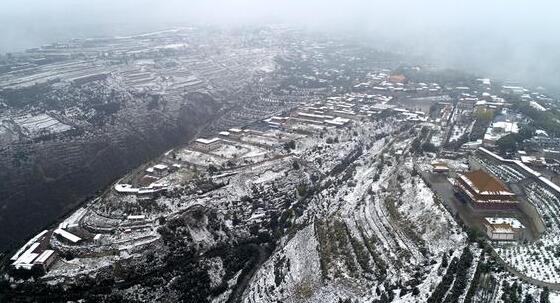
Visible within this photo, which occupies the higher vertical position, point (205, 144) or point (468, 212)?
point (468, 212)

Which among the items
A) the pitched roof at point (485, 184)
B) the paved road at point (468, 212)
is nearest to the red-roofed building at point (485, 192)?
the pitched roof at point (485, 184)

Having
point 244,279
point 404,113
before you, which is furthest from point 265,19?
point 244,279

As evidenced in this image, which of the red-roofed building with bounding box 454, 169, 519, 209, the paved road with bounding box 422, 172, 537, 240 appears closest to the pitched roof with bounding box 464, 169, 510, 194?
the red-roofed building with bounding box 454, 169, 519, 209

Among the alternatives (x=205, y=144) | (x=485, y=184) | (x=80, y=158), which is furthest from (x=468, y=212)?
(x=80, y=158)

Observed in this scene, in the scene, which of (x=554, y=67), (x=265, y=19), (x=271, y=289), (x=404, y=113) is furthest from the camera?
(x=265, y=19)

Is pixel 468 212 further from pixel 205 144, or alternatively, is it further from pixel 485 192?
pixel 205 144

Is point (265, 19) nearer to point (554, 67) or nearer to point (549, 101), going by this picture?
point (554, 67)
